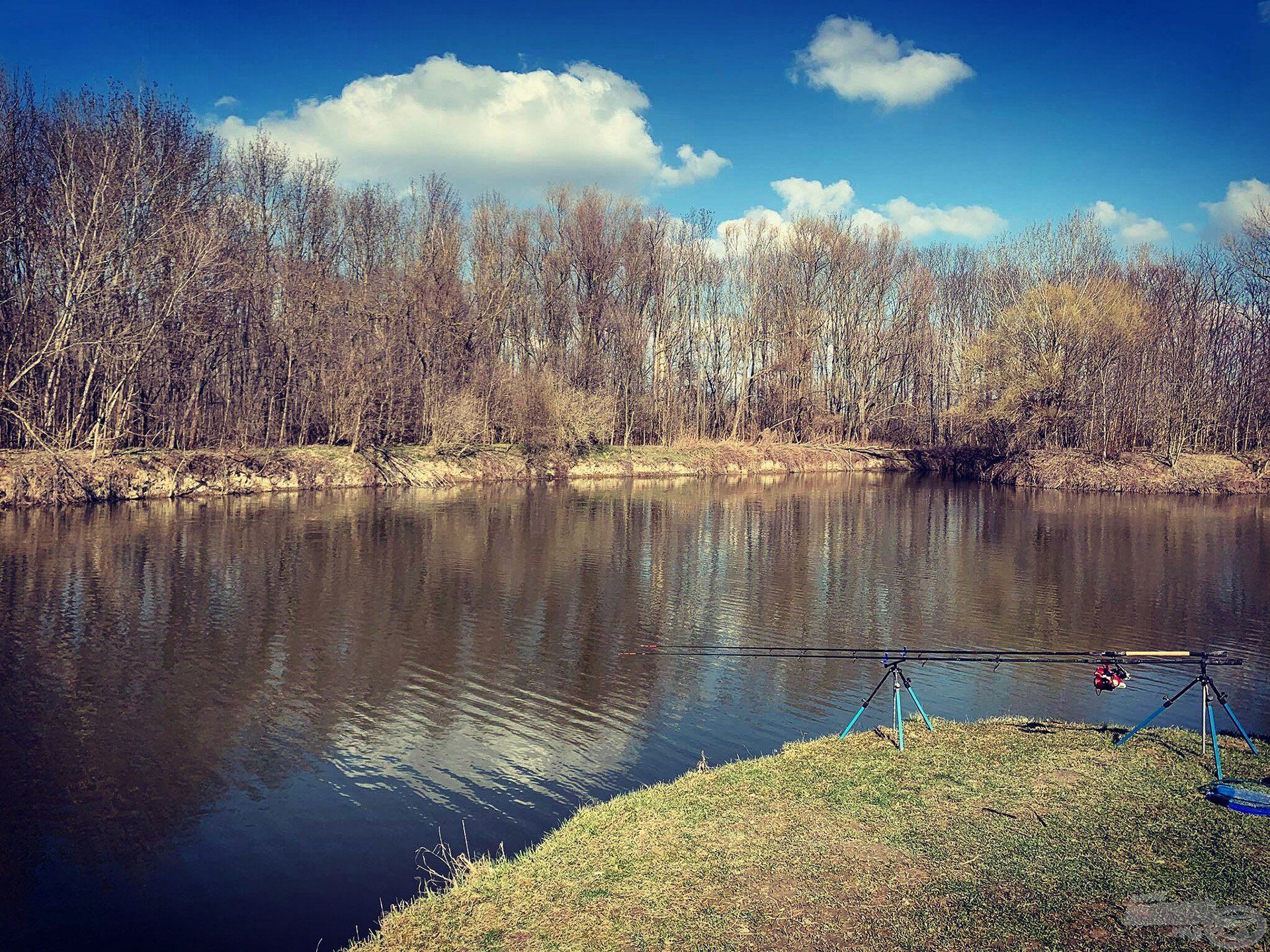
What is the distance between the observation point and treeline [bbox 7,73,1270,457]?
36.3 meters

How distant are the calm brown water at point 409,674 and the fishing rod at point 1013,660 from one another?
49 cm

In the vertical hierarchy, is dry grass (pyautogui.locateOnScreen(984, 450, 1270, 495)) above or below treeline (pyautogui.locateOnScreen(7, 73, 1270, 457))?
below

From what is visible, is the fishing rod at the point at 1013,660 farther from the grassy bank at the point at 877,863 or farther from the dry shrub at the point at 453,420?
the dry shrub at the point at 453,420

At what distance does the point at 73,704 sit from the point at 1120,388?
5693 centimetres

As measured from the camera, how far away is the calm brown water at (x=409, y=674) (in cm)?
842

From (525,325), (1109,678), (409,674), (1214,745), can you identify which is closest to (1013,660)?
(1109,678)

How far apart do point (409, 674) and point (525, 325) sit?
50790 mm

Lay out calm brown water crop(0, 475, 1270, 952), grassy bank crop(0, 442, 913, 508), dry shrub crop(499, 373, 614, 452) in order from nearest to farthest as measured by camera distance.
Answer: calm brown water crop(0, 475, 1270, 952), grassy bank crop(0, 442, 913, 508), dry shrub crop(499, 373, 614, 452)

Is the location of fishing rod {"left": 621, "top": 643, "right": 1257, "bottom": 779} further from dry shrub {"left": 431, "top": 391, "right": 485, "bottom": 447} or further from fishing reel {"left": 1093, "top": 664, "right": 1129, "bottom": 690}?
dry shrub {"left": 431, "top": 391, "right": 485, "bottom": 447}

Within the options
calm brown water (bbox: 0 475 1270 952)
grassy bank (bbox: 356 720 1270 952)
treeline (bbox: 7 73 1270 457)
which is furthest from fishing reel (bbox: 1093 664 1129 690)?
treeline (bbox: 7 73 1270 457)

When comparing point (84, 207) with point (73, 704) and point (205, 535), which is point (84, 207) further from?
point (73, 704)

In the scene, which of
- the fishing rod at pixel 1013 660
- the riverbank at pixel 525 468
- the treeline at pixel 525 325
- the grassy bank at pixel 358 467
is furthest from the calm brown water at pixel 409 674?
the treeline at pixel 525 325

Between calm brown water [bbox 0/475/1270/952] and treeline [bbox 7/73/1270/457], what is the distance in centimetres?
1206

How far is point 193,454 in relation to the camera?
39375mm
